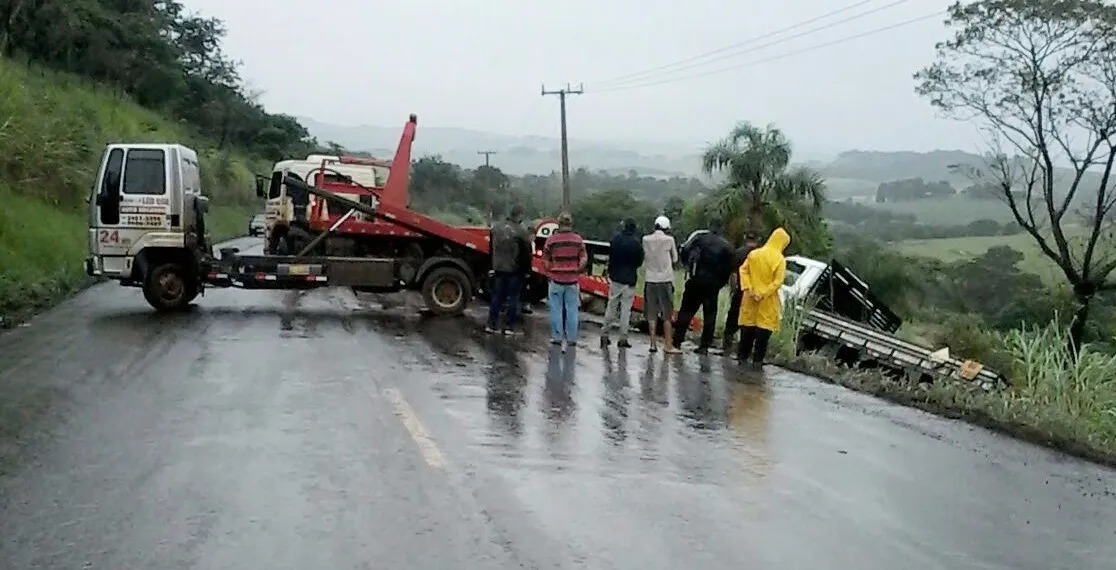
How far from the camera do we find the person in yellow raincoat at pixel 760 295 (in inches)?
587

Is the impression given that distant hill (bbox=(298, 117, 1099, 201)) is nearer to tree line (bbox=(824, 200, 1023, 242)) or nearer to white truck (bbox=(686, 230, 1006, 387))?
tree line (bbox=(824, 200, 1023, 242))

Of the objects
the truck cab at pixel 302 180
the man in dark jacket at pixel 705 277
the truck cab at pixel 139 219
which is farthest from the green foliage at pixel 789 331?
the truck cab at pixel 139 219

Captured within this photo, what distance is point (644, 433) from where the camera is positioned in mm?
9844

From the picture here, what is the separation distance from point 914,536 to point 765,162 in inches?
1199

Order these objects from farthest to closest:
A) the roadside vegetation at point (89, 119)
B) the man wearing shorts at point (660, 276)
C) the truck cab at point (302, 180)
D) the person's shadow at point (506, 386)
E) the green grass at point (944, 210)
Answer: the green grass at point (944, 210) → the roadside vegetation at point (89, 119) → the truck cab at point (302, 180) → the man wearing shorts at point (660, 276) → the person's shadow at point (506, 386)

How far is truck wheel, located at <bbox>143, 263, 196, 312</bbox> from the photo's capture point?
1828cm

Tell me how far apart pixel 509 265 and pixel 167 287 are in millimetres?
5273

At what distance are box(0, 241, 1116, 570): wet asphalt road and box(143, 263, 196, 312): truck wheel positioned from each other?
4.45 meters

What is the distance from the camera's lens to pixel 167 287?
1841 centimetres

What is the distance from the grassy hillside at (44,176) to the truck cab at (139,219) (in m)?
1.54

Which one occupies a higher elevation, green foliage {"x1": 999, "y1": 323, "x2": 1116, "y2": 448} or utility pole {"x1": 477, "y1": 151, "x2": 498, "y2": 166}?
utility pole {"x1": 477, "y1": 151, "x2": 498, "y2": 166}

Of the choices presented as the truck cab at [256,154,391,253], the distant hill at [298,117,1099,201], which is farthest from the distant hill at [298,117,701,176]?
the truck cab at [256,154,391,253]

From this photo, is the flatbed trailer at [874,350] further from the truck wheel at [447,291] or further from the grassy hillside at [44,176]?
the grassy hillside at [44,176]

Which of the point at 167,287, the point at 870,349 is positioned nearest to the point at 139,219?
the point at 167,287
